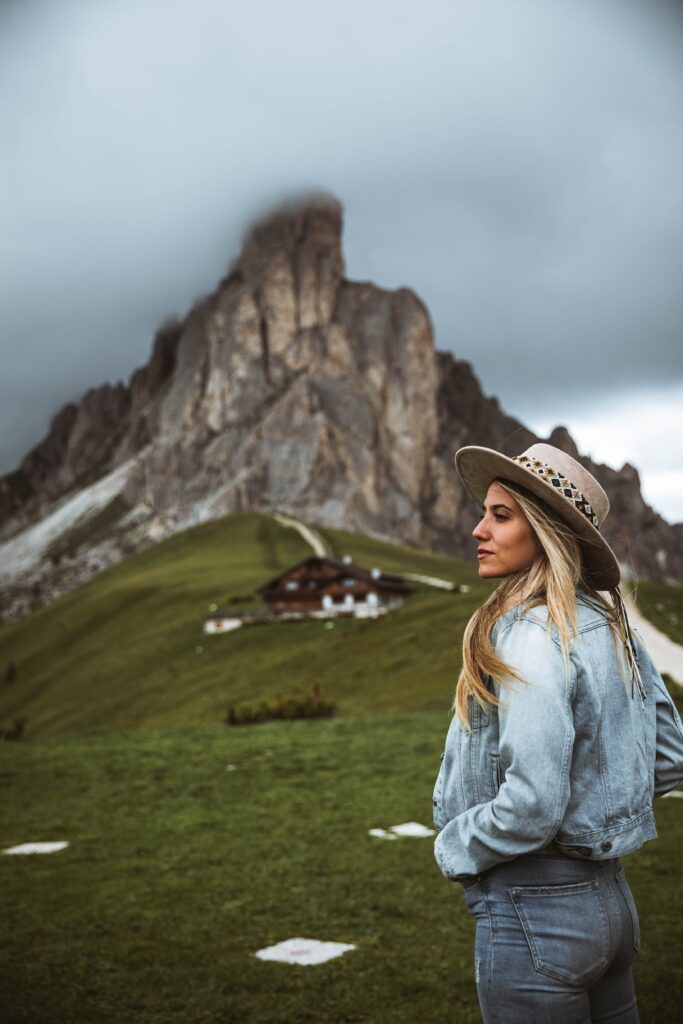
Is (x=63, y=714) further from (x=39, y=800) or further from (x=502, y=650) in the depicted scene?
(x=502, y=650)

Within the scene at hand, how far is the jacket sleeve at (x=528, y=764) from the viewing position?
135 inches

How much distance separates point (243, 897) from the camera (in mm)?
→ 9922

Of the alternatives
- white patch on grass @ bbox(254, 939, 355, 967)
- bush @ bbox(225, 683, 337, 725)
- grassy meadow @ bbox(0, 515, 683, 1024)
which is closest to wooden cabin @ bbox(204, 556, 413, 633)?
grassy meadow @ bbox(0, 515, 683, 1024)

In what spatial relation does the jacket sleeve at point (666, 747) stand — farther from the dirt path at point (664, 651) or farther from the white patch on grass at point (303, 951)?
the dirt path at point (664, 651)

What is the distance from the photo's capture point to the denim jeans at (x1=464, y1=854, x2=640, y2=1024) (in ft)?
11.3

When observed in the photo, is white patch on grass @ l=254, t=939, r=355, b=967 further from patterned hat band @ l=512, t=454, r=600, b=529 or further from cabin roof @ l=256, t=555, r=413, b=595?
cabin roof @ l=256, t=555, r=413, b=595

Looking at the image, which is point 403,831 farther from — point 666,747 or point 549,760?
point 549,760

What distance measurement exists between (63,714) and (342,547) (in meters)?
68.3

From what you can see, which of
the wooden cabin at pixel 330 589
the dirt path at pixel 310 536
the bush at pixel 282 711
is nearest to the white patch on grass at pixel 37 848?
the bush at pixel 282 711

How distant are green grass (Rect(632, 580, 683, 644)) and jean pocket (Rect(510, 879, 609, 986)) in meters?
33.7

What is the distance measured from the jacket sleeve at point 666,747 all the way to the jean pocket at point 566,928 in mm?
638

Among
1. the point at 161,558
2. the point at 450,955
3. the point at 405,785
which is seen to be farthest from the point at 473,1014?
the point at 161,558

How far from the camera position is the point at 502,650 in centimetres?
365

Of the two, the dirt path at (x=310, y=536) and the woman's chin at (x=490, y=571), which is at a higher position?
the dirt path at (x=310, y=536)
